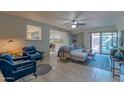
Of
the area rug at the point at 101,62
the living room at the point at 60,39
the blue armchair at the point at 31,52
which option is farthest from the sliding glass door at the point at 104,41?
the blue armchair at the point at 31,52

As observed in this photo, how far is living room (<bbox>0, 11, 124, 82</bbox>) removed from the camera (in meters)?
2.60

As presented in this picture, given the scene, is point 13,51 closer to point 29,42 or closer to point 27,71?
point 29,42

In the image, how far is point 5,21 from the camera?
2723mm

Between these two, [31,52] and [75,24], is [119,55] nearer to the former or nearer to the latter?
[75,24]

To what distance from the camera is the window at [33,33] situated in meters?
2.97

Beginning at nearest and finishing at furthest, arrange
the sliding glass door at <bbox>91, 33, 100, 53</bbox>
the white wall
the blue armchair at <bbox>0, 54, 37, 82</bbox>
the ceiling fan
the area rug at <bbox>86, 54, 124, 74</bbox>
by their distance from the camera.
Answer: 1. the blue armchair at <bbox>0, 54, 37, 82</bbox>
2. the white wall
3. the area rug at <bbox>86, 54, 124, 74</bbox>
4. the sliding glass door at <bbox>91, 33, 100, 53</bbox>
5. the ceiling fan

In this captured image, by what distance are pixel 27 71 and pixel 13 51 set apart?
3.09ft

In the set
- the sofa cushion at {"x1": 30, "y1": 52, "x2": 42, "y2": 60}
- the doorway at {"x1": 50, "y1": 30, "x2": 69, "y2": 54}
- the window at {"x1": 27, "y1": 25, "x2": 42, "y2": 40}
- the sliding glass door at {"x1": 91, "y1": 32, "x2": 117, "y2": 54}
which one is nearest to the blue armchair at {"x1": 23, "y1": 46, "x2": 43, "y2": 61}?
the sofa cushion at {"x1": 30, "y1": 52, "x2": 42, "y2": 60}

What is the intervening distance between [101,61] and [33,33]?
288cm

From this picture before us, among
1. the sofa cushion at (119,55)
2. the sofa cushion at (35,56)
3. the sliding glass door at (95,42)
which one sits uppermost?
the sliding glass door at (95,42)

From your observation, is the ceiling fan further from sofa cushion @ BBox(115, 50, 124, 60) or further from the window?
sofa cushion @ BBox(115, 50, 124, 60)

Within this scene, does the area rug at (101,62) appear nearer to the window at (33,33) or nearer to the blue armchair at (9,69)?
the window at (33,33)

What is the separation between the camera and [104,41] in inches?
134

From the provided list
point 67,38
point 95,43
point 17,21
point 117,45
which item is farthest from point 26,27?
point 117,45
